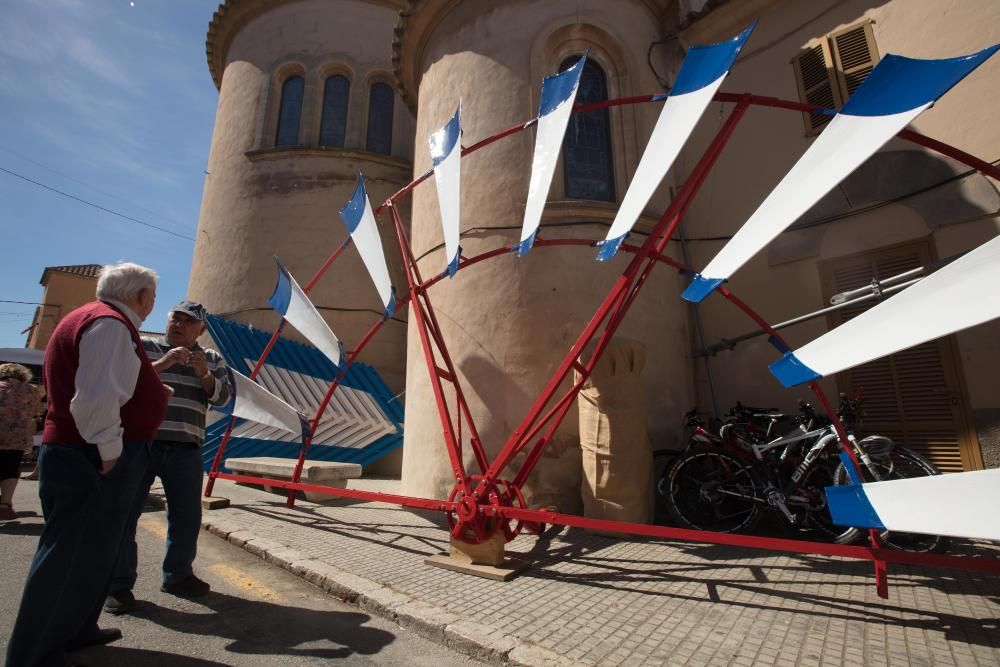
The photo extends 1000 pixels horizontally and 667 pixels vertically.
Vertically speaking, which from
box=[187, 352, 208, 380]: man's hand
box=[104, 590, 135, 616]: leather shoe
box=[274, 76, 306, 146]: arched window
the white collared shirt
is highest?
box=[274, 76, 306, 146]: arched window

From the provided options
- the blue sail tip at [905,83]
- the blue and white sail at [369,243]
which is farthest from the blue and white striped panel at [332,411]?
the blue sail tip at [905,83]

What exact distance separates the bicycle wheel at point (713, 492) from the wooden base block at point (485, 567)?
6.45 feet

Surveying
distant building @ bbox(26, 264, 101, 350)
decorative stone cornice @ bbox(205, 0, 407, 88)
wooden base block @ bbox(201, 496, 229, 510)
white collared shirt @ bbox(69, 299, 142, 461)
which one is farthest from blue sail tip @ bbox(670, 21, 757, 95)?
distant building @ bbox(26, 264, 101, 350)

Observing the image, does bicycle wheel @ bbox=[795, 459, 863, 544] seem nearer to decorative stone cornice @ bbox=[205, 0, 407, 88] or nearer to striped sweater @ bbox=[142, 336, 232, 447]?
striped sweater @ bbox=[142, 336, 232, 447]

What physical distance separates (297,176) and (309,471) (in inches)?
324

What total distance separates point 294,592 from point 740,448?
13.5ft

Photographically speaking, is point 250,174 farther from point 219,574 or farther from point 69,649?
point 69,649

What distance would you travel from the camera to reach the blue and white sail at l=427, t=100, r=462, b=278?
13.7 feet

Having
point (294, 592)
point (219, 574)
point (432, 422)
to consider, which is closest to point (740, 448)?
point (432, 422)

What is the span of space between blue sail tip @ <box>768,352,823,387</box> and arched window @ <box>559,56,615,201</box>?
4372 millimetres

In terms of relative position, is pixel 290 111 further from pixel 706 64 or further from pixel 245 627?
pixel 245 627

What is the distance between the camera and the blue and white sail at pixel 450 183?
4.17m

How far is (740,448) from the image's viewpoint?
16.5 ft

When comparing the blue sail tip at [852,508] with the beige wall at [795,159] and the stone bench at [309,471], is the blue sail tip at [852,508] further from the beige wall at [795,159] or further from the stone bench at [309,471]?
the stone bench at [309,471]
